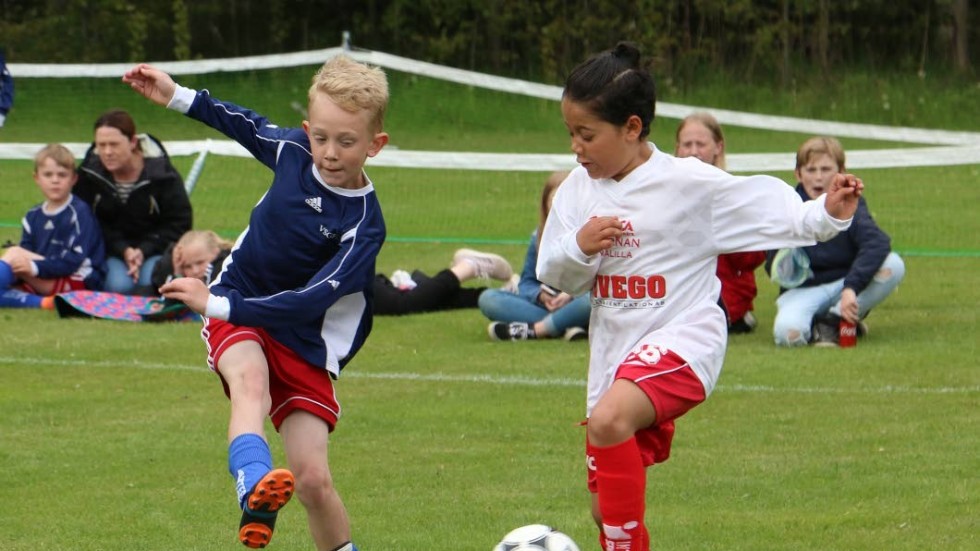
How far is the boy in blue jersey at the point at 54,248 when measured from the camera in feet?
39.9

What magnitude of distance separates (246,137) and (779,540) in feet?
7.86

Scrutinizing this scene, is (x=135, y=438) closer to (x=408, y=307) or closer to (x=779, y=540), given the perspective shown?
(x=779, y=540)

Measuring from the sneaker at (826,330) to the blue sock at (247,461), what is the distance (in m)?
5.89

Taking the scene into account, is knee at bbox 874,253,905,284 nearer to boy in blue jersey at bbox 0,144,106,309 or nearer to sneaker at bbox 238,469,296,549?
boy in blue jersey at bbox 0,144,106,309

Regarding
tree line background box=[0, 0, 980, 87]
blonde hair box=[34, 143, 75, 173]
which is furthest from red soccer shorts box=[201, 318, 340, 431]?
tree line background box=[0, 0, 980, 87]

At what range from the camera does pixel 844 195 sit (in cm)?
518

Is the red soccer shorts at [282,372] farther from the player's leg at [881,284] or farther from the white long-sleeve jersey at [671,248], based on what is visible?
the player's leg at [881,284]

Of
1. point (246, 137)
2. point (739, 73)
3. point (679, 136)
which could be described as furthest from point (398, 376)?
point (739, 73)

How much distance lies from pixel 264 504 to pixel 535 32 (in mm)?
26316

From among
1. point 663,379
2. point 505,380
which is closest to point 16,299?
point 505,380

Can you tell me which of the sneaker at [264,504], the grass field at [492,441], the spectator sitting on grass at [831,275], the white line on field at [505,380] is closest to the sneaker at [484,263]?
the grass field at [492,441]

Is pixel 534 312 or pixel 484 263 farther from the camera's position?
pixel 484 263

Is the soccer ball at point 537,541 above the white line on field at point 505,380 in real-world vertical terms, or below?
above

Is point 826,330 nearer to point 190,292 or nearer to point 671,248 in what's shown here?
point 671,248
